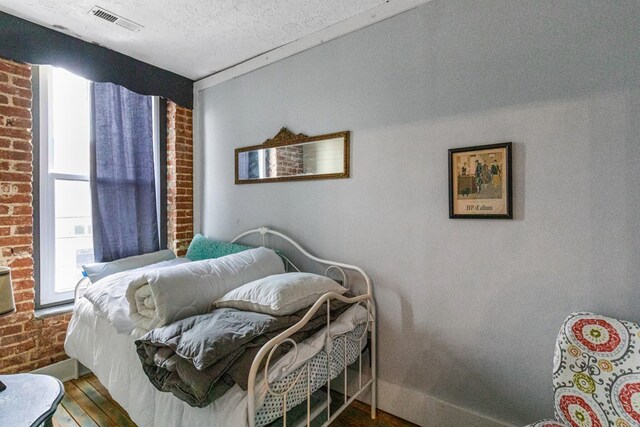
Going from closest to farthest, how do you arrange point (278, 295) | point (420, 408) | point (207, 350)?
point (207, 350) → point (278, 295) → point (420, 408)

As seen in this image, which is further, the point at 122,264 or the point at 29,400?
the point at 122,264

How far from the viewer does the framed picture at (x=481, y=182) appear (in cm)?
152

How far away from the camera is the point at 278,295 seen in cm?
149

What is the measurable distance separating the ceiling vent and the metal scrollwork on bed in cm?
164

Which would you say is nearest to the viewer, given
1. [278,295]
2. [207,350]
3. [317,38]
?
[207,350]

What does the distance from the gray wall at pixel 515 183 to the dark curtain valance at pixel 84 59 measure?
4.32 ft

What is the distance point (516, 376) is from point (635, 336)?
0.53m

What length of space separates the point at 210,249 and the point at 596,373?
2.44 metres

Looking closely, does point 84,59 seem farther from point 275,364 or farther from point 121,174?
point 275,364

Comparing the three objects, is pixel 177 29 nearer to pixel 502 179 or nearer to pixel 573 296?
pixel 502 179

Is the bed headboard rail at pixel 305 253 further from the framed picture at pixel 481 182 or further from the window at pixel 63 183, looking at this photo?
the window at pixel 63 183

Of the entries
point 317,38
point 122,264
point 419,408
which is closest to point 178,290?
point 122,264

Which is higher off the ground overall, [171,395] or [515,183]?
[515,183]

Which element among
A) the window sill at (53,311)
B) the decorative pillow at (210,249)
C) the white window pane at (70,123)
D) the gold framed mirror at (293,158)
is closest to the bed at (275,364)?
the window sill at (53,311)
